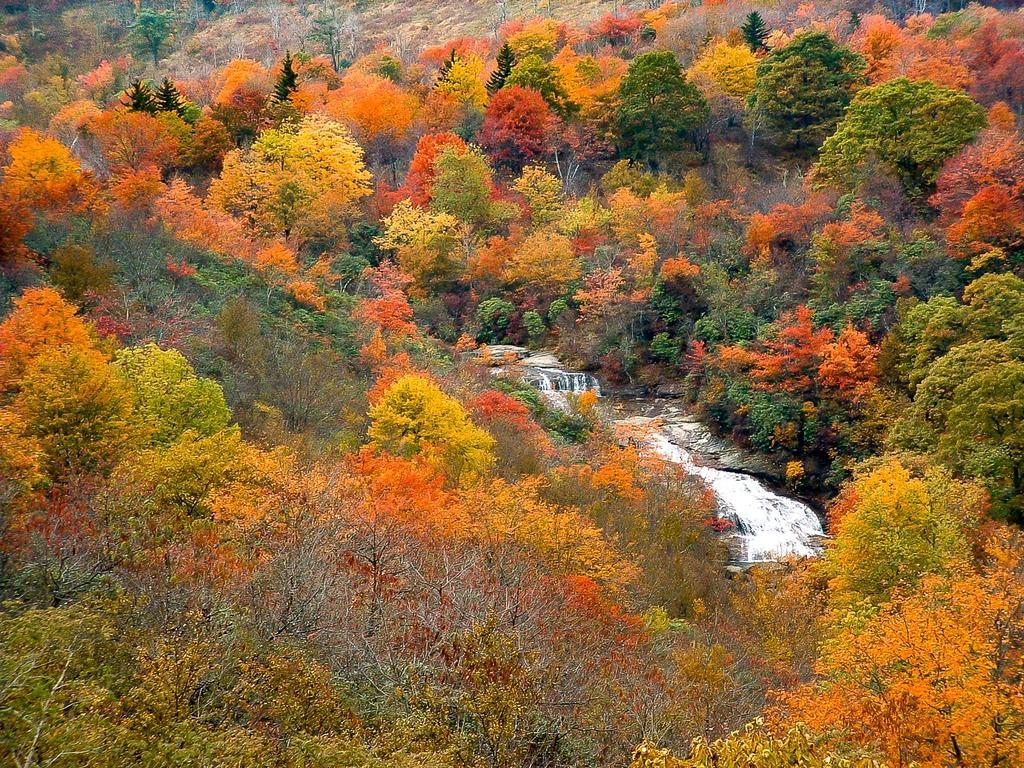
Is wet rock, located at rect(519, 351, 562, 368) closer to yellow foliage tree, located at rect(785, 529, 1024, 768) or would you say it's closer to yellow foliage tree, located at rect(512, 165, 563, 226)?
yellow foliage tree, located at rect(512, 165, 563, 226)

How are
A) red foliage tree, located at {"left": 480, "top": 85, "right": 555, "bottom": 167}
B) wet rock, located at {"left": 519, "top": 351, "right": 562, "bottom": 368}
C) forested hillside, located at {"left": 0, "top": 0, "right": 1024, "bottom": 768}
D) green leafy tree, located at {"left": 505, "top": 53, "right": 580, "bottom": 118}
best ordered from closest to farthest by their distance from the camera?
forested hillside, located at {"left": 0, "top": 0, "right": 1024, "bottom": 768}, wet rock, located at {"left": 519, "top": 351, "right": 562, "bottom": 368}, red foliage tree, located at {"left": 480, "top": 85, "right": 555, "bottom": 167}, green leafy tree, located at {"left": 505, "top": 53, "right": 580, "bottom": 118}

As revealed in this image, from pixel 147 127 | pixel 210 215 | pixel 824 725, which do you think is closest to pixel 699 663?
pixel 824 725

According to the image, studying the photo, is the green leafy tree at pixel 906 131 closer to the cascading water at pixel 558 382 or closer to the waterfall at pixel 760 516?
the cascading water at pixel 558 382

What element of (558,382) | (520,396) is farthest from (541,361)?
(520,396)

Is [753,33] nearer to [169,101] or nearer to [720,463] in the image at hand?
[720,463]

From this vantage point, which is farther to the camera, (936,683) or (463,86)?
(463,86)

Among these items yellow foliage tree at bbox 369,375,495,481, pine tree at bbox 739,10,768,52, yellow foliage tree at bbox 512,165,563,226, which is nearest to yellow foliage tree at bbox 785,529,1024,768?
yellow foliage tree at bbox 369,375,495,481
